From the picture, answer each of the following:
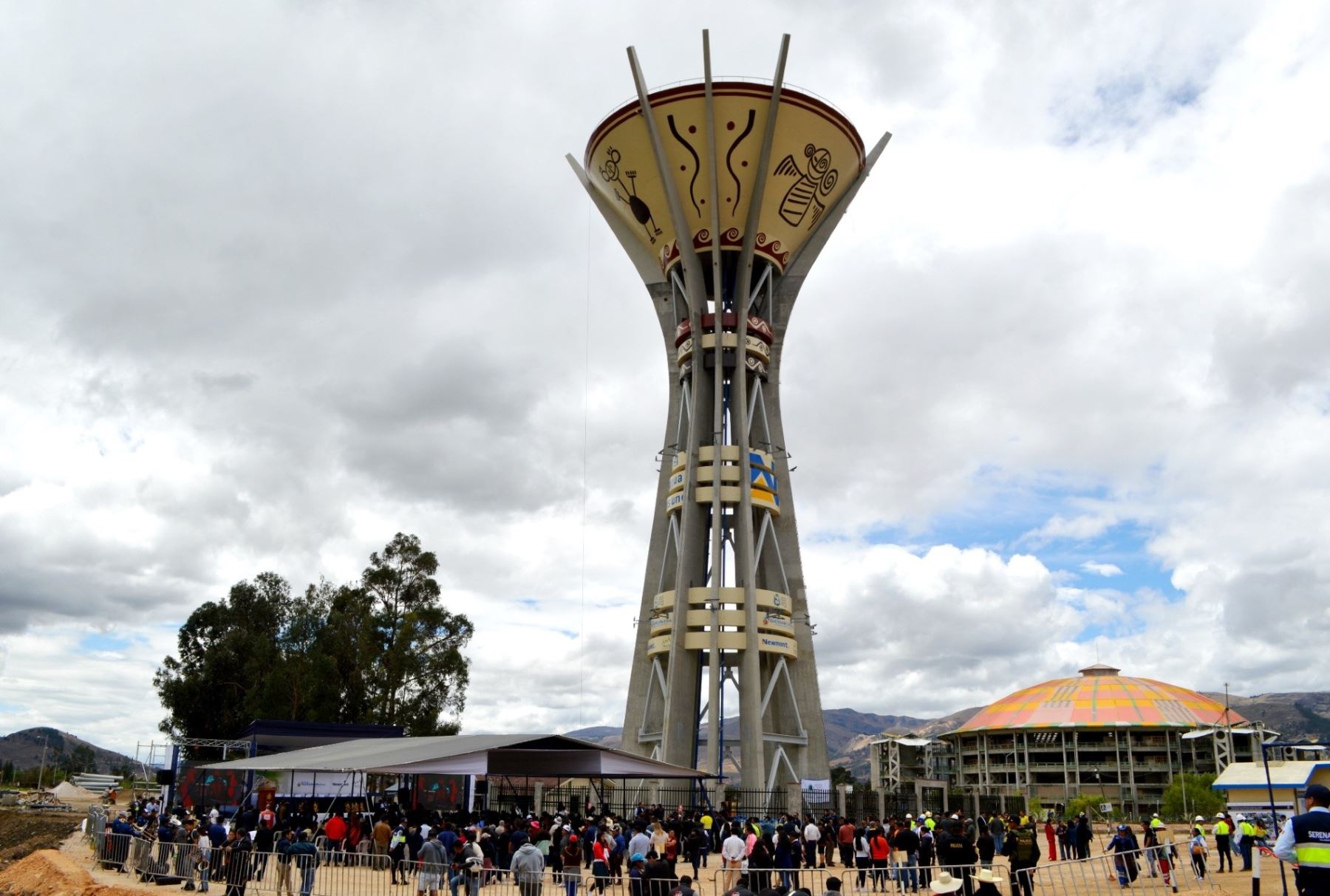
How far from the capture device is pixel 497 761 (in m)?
28.5

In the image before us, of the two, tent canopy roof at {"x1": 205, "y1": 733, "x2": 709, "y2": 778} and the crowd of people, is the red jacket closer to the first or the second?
the crowd of people

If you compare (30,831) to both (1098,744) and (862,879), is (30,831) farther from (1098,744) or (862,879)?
(1098,744)

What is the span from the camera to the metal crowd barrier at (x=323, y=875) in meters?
21.4

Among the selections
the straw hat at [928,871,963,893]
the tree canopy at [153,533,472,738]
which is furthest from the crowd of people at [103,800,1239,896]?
the tree canopy at [153,533,472,738]

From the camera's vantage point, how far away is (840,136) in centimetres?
5441

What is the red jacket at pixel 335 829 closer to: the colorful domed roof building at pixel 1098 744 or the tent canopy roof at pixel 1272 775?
the tent canopy roof at pixel 1272 775

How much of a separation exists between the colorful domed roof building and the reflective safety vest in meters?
101

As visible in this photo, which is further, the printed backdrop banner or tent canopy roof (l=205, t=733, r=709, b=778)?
the printed backdrop banner

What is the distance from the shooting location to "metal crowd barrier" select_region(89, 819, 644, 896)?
70.2 ft

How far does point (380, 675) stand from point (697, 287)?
3095 cm

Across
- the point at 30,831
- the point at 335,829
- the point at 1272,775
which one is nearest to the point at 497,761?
the point at 335,829

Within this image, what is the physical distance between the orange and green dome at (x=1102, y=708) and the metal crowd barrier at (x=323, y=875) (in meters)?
91.0

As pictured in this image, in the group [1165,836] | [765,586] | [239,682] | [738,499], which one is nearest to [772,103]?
[738,499]

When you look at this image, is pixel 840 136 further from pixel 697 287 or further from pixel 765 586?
pixel 765 586
